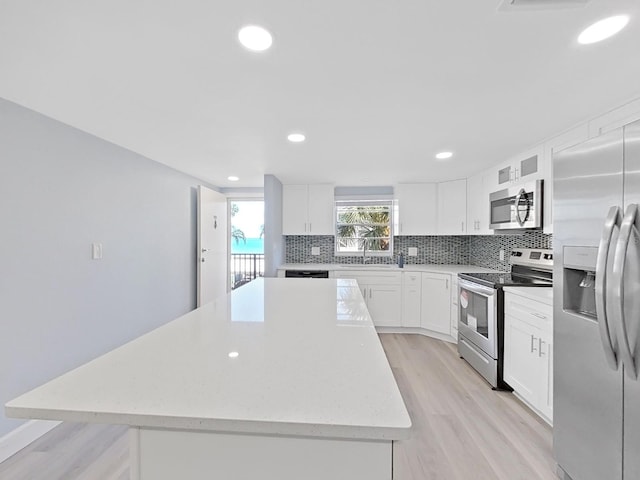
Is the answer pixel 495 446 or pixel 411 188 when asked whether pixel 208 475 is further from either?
pixel 411 188

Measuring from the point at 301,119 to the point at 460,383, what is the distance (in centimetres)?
259

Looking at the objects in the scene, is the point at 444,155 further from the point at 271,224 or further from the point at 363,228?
the point at 271,224

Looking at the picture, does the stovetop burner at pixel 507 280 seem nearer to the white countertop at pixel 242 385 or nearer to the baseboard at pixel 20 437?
the white countertop at pixel 242 385

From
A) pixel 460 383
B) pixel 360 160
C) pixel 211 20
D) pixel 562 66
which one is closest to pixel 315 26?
pixel 211 20

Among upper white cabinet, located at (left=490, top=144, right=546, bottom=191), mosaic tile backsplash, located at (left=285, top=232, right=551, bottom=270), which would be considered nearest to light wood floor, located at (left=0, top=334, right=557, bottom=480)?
upper white cabinet, located at (left=490, top=144, right=546, bottom=191)

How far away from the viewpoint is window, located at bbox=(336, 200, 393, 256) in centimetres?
471

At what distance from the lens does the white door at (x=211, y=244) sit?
4179 millimetres

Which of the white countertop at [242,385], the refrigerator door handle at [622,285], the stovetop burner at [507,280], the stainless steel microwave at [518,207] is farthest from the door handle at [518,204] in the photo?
the white countertop at [242,385]

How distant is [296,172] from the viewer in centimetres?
377

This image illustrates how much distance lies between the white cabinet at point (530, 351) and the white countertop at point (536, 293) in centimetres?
3

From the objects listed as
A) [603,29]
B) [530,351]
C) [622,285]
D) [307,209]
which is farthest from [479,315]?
[307,209]

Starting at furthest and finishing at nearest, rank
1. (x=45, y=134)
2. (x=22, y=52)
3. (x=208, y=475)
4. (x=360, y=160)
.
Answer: (x=360, y=160) → (x=45, y=134) → (x=22, y=52) → (x=208, y=475)

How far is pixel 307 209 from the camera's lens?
14.9ft

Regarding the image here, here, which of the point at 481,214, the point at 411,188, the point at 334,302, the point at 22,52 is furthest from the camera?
the point at 411,188
